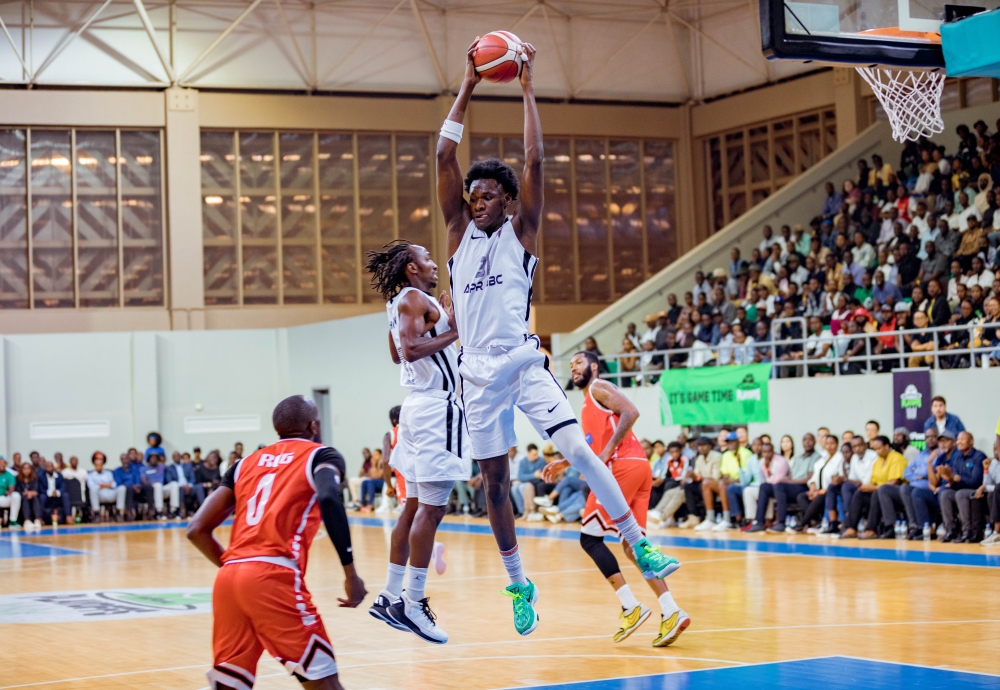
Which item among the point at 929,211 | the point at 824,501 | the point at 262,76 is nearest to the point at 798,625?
the point at 824,501

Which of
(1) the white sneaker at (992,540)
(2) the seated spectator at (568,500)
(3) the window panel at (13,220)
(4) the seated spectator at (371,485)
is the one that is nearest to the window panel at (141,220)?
(3) the window panel at (13,220)

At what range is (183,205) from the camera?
984 inches

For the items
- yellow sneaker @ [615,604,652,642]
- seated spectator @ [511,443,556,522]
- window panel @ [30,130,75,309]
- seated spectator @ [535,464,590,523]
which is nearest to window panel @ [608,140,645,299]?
seated spectator @ [511,443,556,522]

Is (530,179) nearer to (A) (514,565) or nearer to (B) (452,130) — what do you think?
(B) (452,130)

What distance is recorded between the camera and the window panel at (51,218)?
81.0ft

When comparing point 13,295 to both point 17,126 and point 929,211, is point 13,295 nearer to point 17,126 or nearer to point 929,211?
point 17,126

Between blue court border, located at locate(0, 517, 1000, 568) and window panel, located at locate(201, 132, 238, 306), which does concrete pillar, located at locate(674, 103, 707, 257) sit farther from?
blue court border, located at locate(0, 517, 1000, 568)

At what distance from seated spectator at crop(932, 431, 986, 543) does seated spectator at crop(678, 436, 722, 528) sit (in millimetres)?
3684

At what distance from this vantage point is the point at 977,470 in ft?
42.4

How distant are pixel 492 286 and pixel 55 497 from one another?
59.2 ft

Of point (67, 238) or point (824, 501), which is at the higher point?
point (67, 238)

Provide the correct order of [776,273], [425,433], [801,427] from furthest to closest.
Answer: [776,273] < [801,427] < [425,433]

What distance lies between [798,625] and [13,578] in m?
8.44

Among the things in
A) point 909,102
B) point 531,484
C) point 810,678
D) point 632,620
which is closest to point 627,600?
point 632,620
